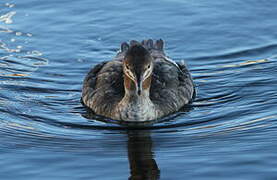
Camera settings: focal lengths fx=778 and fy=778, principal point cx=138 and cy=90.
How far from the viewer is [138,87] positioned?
13266 mm

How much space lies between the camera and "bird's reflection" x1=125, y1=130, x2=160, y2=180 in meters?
11.7

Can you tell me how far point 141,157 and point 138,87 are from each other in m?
1.36

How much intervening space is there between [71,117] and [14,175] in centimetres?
302

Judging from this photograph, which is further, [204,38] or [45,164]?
[204,38]

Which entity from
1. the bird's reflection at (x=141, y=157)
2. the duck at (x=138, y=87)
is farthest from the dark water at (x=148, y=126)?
the duck at (x=138, y=87)

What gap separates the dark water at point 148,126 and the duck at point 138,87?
288 mm

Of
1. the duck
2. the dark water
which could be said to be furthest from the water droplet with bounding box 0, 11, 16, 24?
the duck

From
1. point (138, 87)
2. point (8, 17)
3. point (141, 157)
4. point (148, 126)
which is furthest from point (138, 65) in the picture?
point (8, 17)

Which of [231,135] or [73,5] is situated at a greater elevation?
[73,5]

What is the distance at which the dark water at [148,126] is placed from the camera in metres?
12.0

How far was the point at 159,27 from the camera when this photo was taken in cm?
1953

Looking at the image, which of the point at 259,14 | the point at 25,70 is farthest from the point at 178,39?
the point at 25,70

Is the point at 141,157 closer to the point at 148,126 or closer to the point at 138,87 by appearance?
the point at 138,87

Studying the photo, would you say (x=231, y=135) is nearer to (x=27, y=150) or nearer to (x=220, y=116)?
(x=220, y=116)
